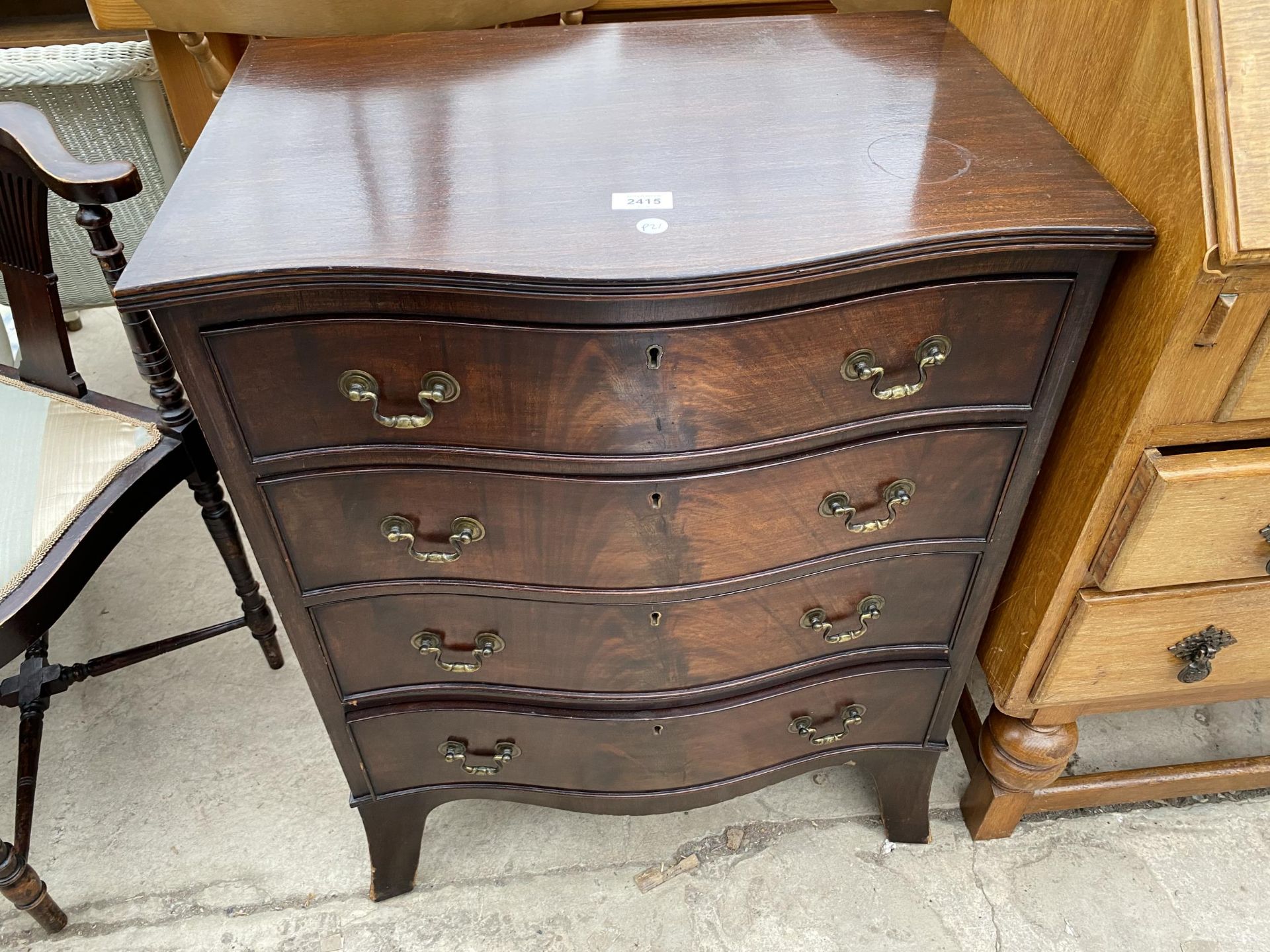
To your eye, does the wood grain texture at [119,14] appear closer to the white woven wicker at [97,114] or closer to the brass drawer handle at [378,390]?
the white woven wicker at [97,114]

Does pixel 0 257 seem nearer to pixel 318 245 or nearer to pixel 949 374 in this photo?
pixel 318 245

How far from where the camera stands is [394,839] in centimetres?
131

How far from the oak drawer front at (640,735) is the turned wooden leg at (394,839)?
4 centimetres

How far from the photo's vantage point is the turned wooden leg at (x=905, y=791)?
1310 millimetres

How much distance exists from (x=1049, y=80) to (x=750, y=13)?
862 mm

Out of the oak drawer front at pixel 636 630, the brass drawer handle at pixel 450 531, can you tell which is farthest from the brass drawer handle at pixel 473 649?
the brass drawer handle at pixel 450 531

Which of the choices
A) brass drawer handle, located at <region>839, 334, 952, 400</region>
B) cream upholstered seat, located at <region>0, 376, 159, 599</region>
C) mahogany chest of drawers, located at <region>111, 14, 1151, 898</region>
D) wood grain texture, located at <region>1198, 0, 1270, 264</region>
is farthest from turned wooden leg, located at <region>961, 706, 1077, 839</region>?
cream upholstered seat, located at <region>0, 376, 159, 599</region>

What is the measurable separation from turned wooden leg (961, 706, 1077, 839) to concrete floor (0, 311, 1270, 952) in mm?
79

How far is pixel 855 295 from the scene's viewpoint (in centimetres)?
80

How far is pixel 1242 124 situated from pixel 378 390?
79cm

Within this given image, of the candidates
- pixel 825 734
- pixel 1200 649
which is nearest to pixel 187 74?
pixel 825 734

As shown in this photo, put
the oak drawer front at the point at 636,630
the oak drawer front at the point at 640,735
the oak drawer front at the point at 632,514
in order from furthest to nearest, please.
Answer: the oak drawer front at the point at 640,735, the oak drawer front at the point at 636,630, the oak drawer front at the point at 632,514

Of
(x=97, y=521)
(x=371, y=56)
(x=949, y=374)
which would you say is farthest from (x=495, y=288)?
(x=97, y=521)

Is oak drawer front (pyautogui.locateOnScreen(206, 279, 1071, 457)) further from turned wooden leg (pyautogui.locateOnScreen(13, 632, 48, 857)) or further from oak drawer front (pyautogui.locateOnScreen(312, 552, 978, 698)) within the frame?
turned wooden leg (pyautogui.locateOnScreen(13, 632, 48, 857))
